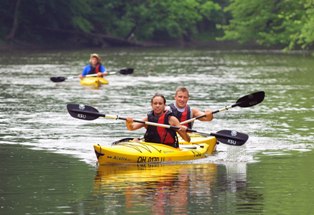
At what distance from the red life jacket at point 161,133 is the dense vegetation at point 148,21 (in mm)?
38235

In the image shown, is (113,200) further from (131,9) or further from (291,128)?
(131,9)

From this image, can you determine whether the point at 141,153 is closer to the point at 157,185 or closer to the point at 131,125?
the point at 131,125

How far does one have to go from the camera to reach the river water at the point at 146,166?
1337 centimetres

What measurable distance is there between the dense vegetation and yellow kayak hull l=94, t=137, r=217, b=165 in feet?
126

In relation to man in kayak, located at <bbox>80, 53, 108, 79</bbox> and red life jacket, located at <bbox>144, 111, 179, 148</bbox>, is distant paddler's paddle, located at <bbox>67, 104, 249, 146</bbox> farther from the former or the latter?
man in kayak, located at <bbox>80, 53, 108, 79</bbox>

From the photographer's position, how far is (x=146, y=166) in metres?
17.1

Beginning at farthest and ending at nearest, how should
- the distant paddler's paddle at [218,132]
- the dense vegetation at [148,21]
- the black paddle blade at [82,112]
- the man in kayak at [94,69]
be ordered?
the dense vegetation at [148,21]
the man in kayak at [94,69]
the black paddle blade at [82,112]
the distant paddler's paddle at [218,132]

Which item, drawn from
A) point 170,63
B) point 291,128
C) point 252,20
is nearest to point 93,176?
point 291,128

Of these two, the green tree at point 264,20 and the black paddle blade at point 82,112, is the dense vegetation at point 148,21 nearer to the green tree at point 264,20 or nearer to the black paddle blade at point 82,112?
the green tree at point 264,20

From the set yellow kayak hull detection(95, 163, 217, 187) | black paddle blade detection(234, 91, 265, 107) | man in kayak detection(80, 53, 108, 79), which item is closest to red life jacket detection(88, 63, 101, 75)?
man in kayak detection(80, 53, 108, 79)

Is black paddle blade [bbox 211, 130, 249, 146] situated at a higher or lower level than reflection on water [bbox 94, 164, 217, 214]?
higher

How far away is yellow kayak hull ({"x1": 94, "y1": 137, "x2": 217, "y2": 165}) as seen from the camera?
17.0 m

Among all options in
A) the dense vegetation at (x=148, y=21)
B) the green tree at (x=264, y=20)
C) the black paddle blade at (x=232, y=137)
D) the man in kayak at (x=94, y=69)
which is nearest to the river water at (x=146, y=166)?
the black paddle blade at (x=232, y=137)

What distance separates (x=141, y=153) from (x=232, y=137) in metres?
1.66
